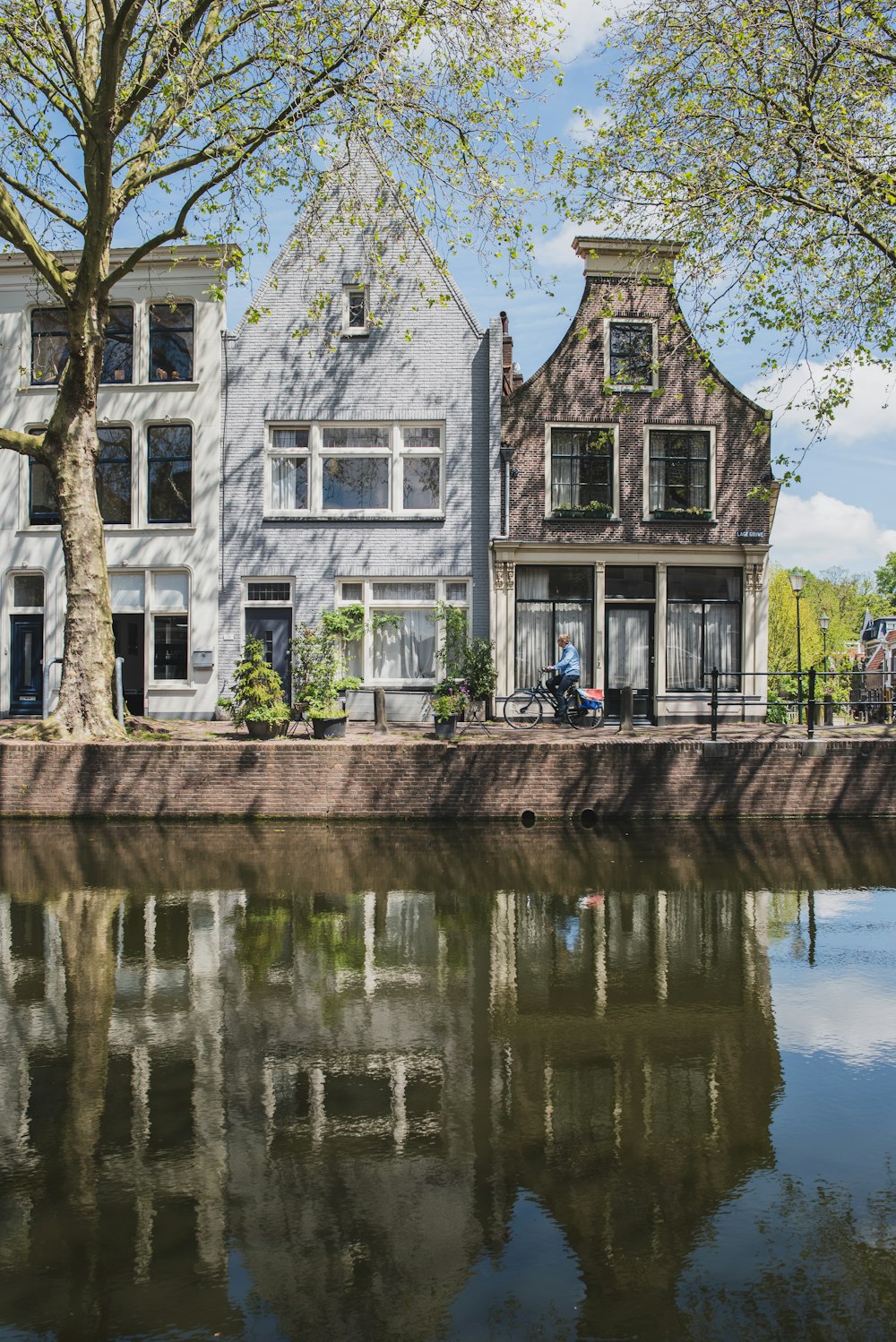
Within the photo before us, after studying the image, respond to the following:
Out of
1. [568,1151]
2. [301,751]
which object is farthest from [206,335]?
[568,1151]

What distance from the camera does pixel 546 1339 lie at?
3.69 m

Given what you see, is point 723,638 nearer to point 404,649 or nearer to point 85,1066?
point 404,649

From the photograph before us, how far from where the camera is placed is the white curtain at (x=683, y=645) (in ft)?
81.1

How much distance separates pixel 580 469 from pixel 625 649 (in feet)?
13.0

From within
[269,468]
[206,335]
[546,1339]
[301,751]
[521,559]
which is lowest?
[546,1339]

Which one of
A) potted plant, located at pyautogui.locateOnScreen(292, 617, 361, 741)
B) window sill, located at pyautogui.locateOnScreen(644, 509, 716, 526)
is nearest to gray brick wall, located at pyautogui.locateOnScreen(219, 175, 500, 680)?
potted plant, located at pyautogui.locateOnScreen(292, 617, 361, 741)

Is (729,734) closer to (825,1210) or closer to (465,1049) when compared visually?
(465,1049)

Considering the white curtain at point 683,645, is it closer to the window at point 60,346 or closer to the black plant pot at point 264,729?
the black plant pot at point 264,729

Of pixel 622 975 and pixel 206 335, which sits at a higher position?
pixel 206 335

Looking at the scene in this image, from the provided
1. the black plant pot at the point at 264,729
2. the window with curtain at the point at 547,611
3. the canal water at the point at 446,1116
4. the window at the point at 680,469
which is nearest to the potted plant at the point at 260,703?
the black plant pot at the point at 264,729

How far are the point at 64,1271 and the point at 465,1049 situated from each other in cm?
275

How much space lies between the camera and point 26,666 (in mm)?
25531

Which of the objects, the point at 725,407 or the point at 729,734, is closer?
the point at 729,734

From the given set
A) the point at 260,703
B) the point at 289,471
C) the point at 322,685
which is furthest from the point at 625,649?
the point at 260,703
